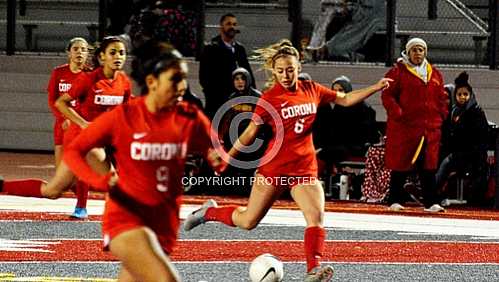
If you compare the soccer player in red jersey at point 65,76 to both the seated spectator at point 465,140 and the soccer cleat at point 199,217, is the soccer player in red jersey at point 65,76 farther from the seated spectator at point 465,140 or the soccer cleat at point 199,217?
the seated spectator at point 465,140

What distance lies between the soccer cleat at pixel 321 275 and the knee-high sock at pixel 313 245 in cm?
18

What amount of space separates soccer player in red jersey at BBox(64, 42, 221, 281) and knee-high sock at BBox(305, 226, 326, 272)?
3.02 m

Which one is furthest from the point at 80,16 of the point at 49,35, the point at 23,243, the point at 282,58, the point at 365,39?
the point at 282,58

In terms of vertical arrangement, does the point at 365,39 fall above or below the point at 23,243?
above

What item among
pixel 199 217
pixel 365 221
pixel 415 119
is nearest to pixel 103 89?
pixel 199 217

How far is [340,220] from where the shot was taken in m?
16.7

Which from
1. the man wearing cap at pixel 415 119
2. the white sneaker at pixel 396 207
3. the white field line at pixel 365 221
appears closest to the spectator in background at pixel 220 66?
the white field line at pixel 365 221

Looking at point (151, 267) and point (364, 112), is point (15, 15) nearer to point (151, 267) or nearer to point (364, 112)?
point (364, 112)

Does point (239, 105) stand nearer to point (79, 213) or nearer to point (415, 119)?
point (415, 119)

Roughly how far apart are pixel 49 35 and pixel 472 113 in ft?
28.3

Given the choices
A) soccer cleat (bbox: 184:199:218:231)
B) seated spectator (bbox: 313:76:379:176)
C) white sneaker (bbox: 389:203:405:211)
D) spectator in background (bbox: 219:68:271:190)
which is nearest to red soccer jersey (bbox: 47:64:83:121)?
spectator in background (bbox: 219:68:271:190)

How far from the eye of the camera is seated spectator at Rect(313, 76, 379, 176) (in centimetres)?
1886

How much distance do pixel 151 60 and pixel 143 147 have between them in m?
0.47

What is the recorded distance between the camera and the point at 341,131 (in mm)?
18938
